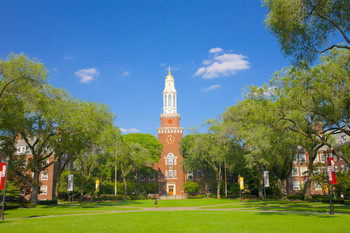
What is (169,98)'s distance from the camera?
81.8 meters

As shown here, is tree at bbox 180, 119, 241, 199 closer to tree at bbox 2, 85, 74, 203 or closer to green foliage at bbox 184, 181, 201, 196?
green foliage at bbox 184, 181, 201, 196

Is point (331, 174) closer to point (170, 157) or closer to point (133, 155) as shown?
Answer: point (133, 155)

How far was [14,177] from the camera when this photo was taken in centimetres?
3944

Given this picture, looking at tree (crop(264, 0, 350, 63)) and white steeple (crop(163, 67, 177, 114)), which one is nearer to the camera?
tree (crop(264, 0, 350, 63))

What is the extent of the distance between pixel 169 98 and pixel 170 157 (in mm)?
16780

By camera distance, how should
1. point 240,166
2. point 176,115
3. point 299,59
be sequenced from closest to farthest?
point 299,59, point 240,166, point 176,115

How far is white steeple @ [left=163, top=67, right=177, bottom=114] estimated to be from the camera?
80.8m

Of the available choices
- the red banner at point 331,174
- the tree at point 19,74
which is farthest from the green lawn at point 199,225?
the tree at point 19,74

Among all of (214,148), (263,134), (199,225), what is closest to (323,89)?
(199,225)

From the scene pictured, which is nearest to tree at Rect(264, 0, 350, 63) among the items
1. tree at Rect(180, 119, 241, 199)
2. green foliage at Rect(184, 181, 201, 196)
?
tree at Rect(180, 119, 241, 199)

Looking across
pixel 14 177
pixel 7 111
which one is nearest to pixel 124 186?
pixel 14 177

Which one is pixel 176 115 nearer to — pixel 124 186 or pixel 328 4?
pixel 124 186

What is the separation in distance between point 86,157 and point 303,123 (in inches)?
1149

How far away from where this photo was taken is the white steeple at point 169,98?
8079 centimetres
